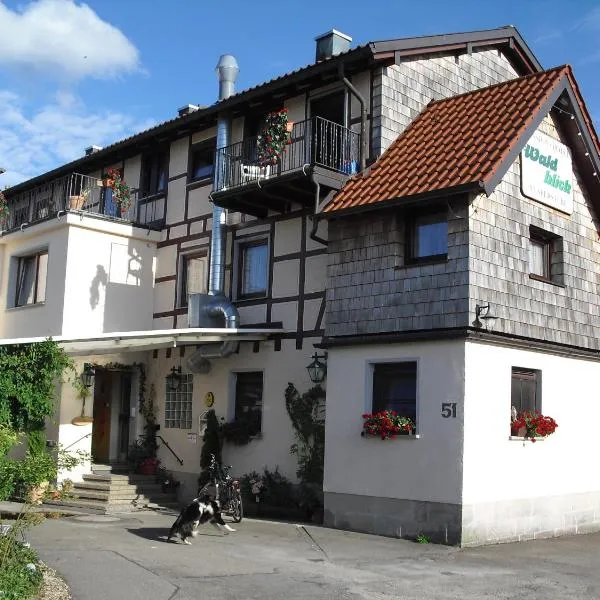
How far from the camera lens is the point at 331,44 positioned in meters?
18.2

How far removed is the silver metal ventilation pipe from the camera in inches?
671

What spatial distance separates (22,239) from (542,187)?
41.3 ft

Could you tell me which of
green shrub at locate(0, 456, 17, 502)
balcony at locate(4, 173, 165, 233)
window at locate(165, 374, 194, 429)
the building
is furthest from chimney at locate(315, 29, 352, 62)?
green shrub at locate(0, 456, 17, 502)

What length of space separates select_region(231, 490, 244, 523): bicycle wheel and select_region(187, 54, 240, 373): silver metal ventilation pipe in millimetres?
3234

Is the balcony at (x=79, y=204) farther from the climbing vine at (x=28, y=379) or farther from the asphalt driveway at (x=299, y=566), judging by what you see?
the asphalt driveway at (x=299, y=566)

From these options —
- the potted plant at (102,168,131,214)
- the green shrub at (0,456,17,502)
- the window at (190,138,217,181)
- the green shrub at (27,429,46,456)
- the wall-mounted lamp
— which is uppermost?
the window at (190,138,217,181)

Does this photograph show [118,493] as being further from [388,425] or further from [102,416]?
[388,425]

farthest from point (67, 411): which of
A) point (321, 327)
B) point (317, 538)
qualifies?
point (317, 538)

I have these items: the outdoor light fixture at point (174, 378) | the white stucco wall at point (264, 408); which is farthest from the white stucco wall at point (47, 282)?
the white stucco wall at point (264, 408)

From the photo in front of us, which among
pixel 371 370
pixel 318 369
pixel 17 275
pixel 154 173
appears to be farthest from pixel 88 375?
pixel 371 370

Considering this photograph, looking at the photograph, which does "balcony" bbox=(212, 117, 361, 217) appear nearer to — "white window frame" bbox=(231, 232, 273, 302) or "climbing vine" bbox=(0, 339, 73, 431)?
"white window frame" bbox=(231, 232, 273, 302)

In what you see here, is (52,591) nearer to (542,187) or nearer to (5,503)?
(5,503)

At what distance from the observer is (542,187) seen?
15.2 m

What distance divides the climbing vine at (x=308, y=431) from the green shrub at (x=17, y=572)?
6.64 metres
